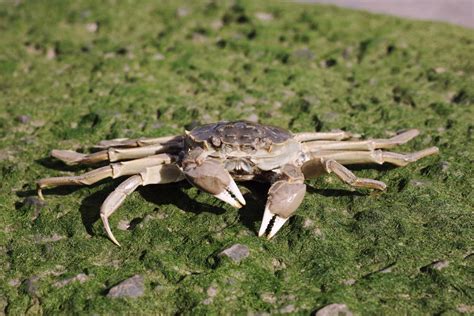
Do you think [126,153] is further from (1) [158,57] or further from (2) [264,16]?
(2) [264,16]

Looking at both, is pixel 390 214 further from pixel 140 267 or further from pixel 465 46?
pixel 465 46

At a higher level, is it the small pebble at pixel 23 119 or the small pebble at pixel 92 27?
the small pebble at pixel 92 27

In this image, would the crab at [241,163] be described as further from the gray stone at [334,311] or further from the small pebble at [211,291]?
the gray stone at [334,311]

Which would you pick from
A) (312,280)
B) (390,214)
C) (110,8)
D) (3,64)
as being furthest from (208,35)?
(312,280)

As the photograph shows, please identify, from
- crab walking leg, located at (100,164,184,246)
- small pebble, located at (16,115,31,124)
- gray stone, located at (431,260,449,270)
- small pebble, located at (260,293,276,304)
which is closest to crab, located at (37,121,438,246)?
crab walking leg, located at (100,164,184,246)

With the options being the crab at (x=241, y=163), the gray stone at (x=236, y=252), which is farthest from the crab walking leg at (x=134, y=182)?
the gray stone at (x=236, y=252)
